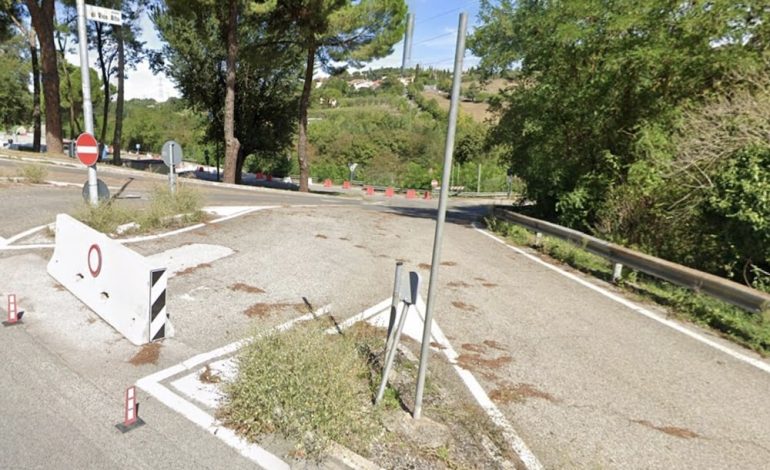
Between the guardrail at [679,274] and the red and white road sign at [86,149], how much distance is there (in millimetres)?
9770

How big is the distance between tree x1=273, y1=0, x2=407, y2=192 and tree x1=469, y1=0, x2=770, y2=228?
10.3 meters

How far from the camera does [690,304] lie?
6082 mm

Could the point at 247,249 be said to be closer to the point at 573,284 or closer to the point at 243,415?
the point at 243,415

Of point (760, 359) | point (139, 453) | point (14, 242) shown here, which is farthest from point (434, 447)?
point (14, 242)

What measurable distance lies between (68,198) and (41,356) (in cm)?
940

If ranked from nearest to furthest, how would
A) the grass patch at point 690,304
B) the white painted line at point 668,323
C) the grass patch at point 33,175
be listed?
the white painted line at point 668,323, the grass patch at point 690,304, the grass patch at point 33,175

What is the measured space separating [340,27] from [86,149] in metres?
16.6

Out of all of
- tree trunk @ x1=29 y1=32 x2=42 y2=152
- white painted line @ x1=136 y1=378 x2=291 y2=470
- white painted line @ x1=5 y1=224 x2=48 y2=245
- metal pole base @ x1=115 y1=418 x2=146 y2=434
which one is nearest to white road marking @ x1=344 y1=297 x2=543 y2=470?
white painted line @ x1=136 y1=378 x2=291 y2=470

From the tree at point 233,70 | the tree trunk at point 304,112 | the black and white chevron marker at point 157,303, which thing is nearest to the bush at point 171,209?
the black and white chevron marker at point 157,303

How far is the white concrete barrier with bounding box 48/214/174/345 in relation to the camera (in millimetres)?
4277

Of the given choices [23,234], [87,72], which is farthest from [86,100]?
[23,234]

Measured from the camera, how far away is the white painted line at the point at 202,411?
285 cm

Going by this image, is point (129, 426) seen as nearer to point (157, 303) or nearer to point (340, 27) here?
point (157, 303)

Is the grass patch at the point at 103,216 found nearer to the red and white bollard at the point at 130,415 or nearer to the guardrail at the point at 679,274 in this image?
the red and white bollard at the point at 130,415
